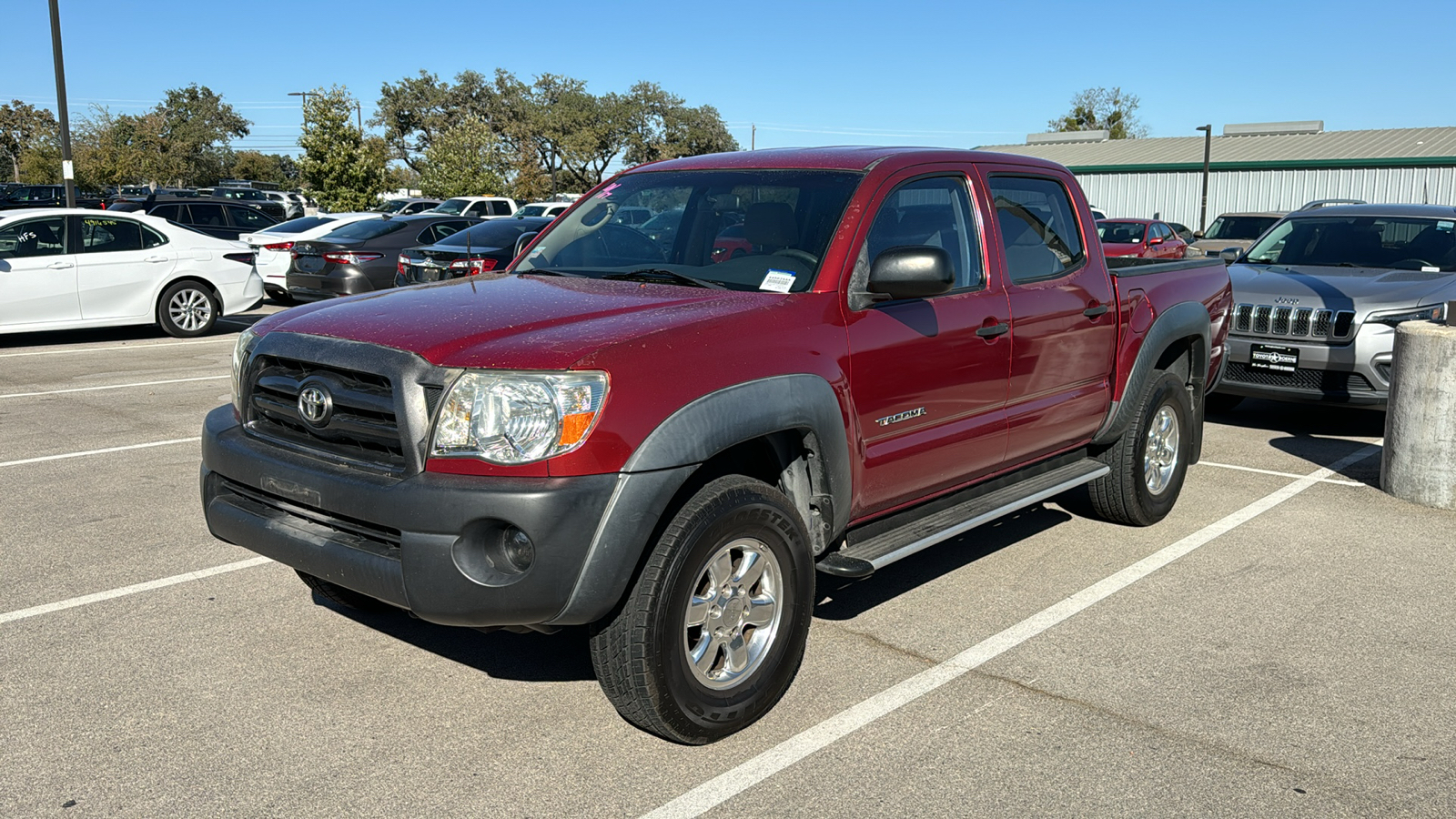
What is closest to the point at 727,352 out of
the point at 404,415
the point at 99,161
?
the point at 404,415

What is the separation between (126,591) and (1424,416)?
696 cm

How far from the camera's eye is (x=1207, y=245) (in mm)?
21953

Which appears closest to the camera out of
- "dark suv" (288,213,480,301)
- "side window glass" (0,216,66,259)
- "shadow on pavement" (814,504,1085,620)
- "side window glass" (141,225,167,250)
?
"shadow on pavement" (814,504,1085,620)

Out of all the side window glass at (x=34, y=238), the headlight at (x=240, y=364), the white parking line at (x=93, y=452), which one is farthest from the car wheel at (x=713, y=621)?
the side window glass at (x=34, y=238)

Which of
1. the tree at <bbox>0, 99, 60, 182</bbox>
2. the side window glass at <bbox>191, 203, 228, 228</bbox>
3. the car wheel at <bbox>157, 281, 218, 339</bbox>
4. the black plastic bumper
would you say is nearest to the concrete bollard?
the black plastic bumper

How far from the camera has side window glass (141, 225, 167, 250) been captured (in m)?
14.2

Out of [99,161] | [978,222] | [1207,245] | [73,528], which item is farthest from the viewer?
[99,161]

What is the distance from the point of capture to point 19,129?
74438 millimetres

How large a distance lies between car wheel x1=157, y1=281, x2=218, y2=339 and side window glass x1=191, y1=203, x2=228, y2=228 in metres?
8.25

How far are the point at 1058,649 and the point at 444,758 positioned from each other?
2374 millimetres

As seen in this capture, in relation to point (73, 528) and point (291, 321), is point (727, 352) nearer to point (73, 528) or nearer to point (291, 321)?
point (291, 321)

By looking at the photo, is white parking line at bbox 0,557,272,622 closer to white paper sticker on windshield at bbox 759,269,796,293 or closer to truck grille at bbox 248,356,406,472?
truck grille at bbox 248,356,406,472

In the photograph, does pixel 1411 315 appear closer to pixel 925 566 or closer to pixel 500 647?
pixel 925 566

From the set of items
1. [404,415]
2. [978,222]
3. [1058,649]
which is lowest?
[1058,649]
